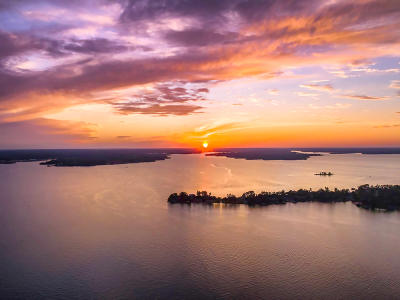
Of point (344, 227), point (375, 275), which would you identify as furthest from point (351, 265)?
point (344, 227)

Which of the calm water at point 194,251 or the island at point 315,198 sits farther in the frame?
the island at point 315,198

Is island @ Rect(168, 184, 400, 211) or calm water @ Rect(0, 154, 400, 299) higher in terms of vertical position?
island @ Rect(168, 184, 400, 211)

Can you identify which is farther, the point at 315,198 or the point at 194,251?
the point at 315,198

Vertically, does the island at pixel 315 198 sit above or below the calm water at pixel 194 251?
above

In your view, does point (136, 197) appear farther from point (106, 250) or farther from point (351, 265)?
point (351, 265)

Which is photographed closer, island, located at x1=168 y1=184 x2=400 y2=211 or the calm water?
the calm water

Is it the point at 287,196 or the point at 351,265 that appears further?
the point at 287,196

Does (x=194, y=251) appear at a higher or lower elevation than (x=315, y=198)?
lower

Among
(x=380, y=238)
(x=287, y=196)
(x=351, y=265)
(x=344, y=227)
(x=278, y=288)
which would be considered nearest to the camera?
(x=278, y=288)
